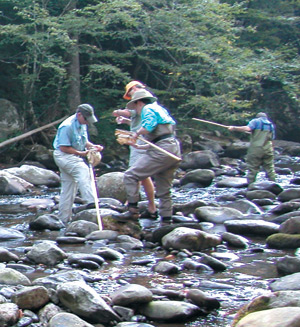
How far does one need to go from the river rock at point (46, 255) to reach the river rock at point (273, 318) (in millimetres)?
2423

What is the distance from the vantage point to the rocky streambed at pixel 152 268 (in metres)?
3.92

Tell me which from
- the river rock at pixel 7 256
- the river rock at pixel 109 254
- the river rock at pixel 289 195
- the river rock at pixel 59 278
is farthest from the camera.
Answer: the river rock at pixel 289 195

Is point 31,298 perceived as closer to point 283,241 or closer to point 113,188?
point 283,241

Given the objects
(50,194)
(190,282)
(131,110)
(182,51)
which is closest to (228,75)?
(182,51)

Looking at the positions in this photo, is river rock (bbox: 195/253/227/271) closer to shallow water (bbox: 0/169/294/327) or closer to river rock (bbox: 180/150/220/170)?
shallow water (bbox: 0/169/294/327)

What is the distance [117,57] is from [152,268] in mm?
13648

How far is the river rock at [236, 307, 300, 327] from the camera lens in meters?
3.27

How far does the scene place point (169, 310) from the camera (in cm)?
401

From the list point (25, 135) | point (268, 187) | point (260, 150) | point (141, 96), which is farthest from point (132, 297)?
point (25, 135)

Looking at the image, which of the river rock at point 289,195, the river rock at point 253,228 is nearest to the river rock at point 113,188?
the river rock at point 289,195

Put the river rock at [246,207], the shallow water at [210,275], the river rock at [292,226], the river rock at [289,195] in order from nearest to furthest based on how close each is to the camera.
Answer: the shallow water at [210,275]
the river rock at [292,226]
the river rock at [246,207]
the river rock at [289,195]

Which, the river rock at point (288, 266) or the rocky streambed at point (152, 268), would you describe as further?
the river rock at point (288, 266)

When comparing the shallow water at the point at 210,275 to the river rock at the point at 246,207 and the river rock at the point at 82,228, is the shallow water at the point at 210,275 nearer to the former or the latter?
the river rock at the point at 82,228

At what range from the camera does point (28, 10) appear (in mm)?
16609
